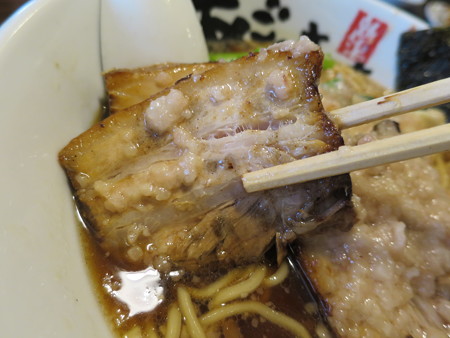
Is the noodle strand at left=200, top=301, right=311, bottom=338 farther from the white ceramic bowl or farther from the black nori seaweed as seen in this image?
the black nori seaweed

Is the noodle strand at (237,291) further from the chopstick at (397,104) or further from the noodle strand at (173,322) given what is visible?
the chopstick at (397,104)

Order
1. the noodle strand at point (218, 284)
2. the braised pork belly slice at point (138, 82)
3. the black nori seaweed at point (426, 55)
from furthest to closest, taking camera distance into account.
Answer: the black nori seaweed at point (426, 55) < the braised pork belly slice at point (138, 82) < the noodle strand at point (218, 284)

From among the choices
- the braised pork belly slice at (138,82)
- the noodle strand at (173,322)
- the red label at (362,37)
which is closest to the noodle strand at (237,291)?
the noodle strand at (173,322)

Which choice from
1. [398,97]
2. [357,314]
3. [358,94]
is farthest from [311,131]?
[358,94]

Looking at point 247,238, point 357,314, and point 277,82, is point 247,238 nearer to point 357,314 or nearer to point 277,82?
point 357,314

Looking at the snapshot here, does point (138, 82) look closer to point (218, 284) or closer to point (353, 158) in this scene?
point (218, 284)

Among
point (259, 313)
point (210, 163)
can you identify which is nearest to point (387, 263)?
point (259, 313)

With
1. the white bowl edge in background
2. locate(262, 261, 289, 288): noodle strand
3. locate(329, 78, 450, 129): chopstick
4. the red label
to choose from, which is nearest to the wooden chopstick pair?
locate(329, 78, 450, 129): chopstick
